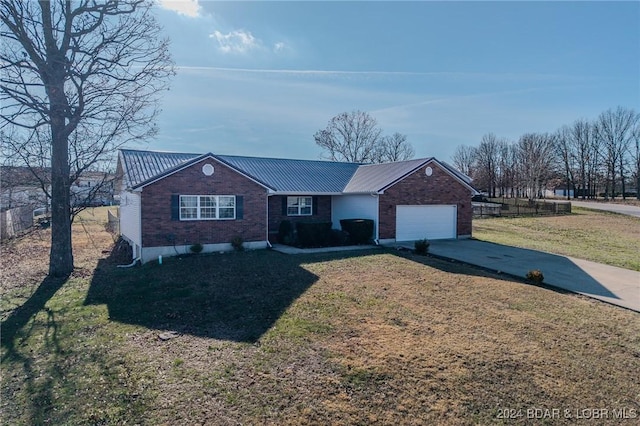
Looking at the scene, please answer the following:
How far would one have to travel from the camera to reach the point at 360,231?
59.7 ft

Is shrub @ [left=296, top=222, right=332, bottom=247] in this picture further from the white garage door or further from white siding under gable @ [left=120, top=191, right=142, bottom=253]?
white siding under gable @ [left=120, top=191, right=142, bottom=253]

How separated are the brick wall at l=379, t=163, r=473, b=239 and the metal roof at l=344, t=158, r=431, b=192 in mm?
324

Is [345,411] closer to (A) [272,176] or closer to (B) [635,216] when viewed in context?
(A) [272,176]

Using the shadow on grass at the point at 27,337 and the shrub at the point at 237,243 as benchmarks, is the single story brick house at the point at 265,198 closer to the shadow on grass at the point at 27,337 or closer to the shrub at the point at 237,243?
the shrub at the point at 237,243

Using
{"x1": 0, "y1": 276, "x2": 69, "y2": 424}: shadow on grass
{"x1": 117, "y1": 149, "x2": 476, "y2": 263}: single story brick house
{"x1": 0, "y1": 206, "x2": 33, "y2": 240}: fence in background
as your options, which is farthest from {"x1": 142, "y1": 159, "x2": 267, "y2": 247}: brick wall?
{"x1": 0, "y1": 206, "x2": 33, "y2": 240}: fence in background

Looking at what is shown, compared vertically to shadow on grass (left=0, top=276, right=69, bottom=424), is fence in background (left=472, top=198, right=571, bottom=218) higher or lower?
higher

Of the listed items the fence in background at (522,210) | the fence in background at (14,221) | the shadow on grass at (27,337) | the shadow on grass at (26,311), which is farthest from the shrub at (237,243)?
the fence in background at (522,210)

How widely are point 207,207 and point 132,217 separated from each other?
3.75 meters

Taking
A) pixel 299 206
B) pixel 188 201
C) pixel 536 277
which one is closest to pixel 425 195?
pixel 299 206

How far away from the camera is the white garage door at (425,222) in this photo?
62.5 feet

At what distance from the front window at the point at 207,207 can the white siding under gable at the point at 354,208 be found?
6.77 m

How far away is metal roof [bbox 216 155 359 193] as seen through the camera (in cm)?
1981

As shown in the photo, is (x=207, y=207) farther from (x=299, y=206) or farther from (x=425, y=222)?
(x=425, y=222)

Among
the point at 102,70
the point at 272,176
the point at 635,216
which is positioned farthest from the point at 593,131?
the point at 102,70
